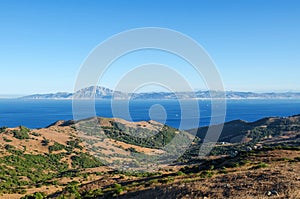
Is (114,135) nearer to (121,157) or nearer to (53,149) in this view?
(121,157)

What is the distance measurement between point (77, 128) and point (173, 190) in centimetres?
8756

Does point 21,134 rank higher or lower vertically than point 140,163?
higher

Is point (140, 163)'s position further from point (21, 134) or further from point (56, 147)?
point (21, 134)

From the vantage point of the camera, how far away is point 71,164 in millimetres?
70188

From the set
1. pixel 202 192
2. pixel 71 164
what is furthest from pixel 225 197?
pixel 71 164

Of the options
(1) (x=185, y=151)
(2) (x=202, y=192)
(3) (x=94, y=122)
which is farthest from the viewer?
(3) (x=94, y=122)

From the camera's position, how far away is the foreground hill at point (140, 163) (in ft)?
59.9

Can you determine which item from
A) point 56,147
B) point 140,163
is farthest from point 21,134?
point 140,163

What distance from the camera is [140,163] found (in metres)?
72.1

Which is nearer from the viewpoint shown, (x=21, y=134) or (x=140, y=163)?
Result: (x=140, y=163)

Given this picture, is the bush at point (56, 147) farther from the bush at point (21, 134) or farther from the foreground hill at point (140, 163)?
the bush at point (21, 134)

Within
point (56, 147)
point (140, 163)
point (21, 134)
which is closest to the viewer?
point (140, 163)

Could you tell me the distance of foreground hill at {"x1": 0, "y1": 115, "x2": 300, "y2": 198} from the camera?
18266 millimetres

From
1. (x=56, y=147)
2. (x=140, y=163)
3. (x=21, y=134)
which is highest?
(x=21, y=134)
